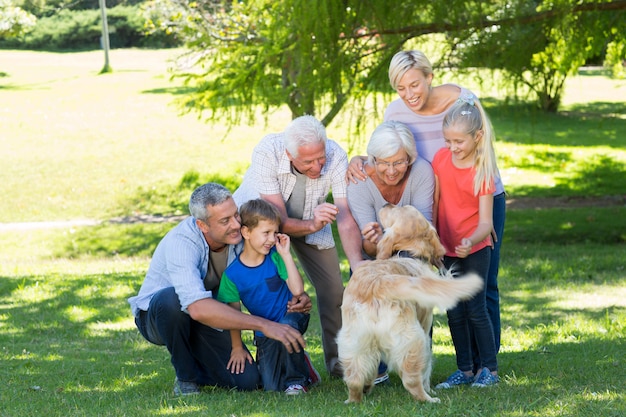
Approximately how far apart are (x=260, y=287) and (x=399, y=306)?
113 cm

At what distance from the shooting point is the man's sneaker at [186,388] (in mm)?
5309

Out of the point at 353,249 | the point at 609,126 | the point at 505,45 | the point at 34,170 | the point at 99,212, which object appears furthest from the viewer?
the point at 609,126

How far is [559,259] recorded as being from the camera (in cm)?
1134

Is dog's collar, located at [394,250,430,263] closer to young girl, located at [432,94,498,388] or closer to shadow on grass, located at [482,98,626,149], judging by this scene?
young girl, located at [432,94,498,388]

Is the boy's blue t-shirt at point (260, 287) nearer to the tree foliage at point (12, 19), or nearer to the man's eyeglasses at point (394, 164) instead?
the man's eyeglasses at point (394, 164)

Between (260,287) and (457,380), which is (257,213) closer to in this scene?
(260,287)

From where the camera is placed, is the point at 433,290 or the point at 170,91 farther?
the point at 170,91

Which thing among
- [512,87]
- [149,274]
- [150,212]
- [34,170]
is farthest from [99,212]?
[149,274]

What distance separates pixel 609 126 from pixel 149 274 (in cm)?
2214

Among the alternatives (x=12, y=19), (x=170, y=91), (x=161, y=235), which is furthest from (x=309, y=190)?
(x=170, y=91)

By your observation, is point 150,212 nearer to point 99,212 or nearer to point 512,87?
point 99,212

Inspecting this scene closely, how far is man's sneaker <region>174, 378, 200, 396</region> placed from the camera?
5.31m

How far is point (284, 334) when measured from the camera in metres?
4.98

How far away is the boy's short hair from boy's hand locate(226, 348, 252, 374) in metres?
0.84
